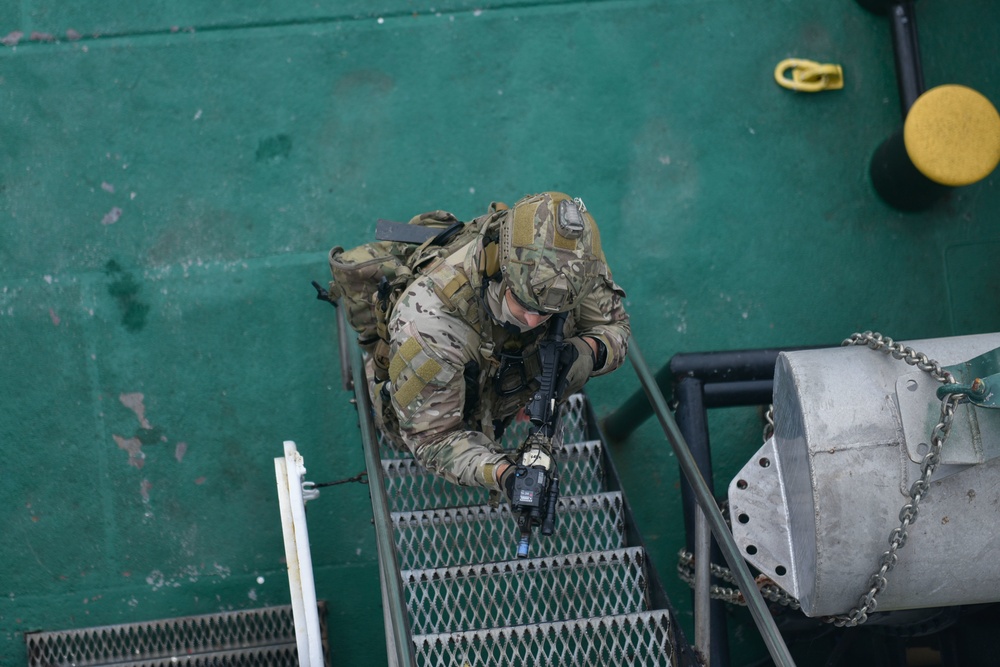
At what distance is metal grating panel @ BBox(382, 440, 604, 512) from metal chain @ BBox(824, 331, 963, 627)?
1.43 m

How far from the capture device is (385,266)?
4.07m

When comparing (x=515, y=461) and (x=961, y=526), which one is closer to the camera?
(x=961, y=526)

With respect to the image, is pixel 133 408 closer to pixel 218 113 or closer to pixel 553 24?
pixel 218 113

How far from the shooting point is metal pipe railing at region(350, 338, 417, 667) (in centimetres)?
313

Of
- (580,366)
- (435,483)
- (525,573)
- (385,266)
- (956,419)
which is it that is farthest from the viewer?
(435,483)

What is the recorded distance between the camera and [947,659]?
4.91 meters

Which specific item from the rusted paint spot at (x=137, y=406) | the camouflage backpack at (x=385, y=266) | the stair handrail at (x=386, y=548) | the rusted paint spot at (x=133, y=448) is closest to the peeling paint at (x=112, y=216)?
the rusted paint spot at (x=137, y=406)

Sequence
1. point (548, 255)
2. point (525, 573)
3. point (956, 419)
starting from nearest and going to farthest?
1. point (956, 419)
2. point (548, 255)
3. point (525, 573)

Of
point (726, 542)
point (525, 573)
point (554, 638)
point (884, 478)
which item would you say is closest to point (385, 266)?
point (525, 573)

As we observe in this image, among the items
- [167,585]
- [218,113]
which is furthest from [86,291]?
[167,585]

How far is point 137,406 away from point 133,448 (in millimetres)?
208

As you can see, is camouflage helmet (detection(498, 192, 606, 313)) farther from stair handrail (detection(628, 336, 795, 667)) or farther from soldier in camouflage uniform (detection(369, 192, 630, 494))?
stair handrail (detection(628, 336, 795, 667))

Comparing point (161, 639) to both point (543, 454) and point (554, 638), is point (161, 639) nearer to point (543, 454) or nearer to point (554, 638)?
point (554, 638)

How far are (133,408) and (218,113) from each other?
5.21 ft
